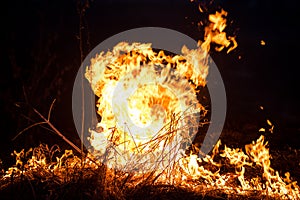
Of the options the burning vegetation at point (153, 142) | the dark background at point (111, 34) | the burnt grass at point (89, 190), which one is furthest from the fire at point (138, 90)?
the burnt grass at point (89, 190)

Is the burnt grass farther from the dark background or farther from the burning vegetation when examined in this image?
the dark background

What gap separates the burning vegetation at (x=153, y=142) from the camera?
4.21 meters

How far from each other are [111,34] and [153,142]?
7.91m

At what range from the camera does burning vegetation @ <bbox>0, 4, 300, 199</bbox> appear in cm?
421

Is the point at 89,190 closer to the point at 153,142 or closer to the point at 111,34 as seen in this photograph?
the point at 153,142

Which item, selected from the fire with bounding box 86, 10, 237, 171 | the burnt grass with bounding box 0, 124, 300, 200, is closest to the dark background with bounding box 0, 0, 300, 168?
the fire with bounding box 86, 10, 237, 171

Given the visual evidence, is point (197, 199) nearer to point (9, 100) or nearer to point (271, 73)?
point (9, 100)

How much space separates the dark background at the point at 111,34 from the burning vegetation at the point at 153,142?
2.18 feet

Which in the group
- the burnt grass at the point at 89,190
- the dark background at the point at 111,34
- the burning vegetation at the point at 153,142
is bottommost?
the burnt grass at the point at 89,190

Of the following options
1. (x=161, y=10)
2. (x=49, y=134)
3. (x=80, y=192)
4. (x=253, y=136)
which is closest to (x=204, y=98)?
(x=253, y=136)

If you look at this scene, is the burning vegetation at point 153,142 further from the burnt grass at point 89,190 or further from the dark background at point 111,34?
the dark background at point 111,34

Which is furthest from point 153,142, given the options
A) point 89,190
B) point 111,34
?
point 111,34

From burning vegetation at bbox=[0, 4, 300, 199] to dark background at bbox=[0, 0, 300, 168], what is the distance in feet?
2.18

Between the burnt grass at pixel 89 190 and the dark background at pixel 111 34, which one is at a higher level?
the dark background at pixel 111 34
